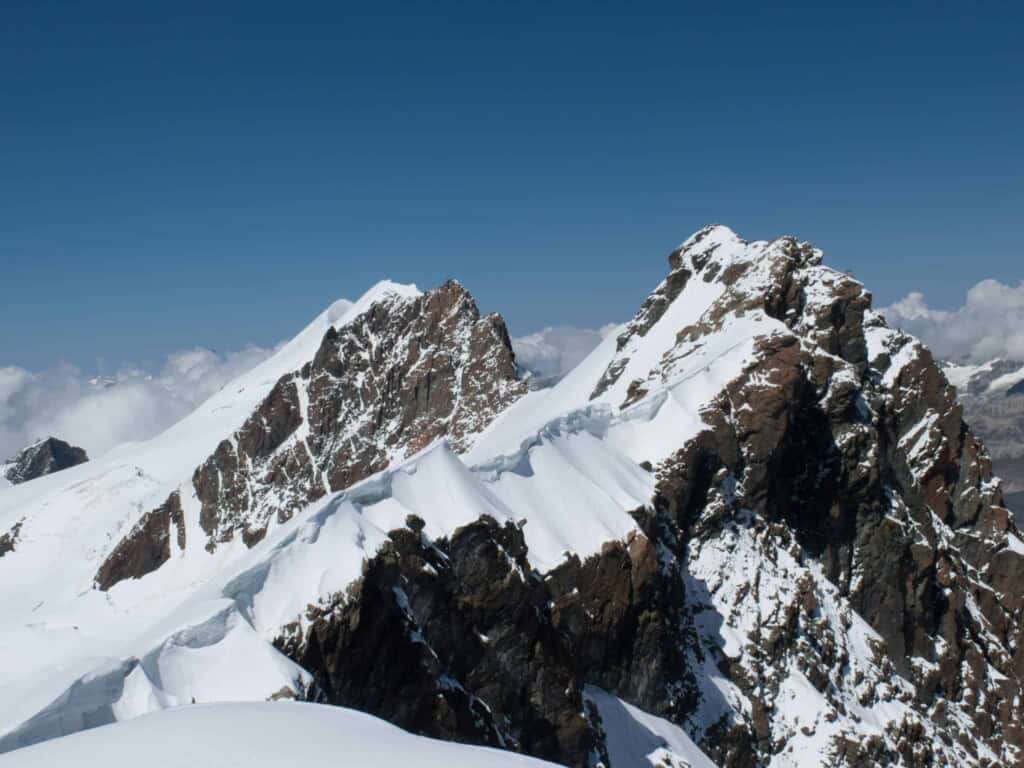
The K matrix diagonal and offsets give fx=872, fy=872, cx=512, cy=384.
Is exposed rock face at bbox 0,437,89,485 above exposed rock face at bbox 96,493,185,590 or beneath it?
above

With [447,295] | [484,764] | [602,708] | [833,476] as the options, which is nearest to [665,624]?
[602,708]

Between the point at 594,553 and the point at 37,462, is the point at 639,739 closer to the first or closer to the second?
the point at 594,553

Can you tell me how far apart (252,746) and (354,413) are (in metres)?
→ 97.7

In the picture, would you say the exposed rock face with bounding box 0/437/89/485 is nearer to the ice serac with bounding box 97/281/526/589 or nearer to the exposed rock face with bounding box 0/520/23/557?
the exposed rock face with bounding box 0/520/23/557

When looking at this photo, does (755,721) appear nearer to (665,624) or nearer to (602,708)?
(665,624)

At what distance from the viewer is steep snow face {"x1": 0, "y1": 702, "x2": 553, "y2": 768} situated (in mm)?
10969

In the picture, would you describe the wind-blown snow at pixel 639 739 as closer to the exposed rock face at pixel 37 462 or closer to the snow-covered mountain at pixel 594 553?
the snow-covered mountain at pixel 594 553

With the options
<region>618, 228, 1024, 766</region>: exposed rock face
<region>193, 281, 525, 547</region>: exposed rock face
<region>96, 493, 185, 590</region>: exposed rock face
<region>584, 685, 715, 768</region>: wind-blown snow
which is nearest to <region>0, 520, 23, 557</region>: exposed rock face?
<region>96, 493, 185, 590</region>: exposed rock face

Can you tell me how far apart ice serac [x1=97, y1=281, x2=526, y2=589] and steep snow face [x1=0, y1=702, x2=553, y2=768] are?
82493mm

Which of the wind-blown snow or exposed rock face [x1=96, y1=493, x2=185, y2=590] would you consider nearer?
the wind-blown snow

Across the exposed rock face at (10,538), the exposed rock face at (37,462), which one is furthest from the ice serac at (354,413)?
the exposed rock face at (37,462)

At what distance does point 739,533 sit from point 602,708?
1865cm

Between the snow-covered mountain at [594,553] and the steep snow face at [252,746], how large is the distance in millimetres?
1079

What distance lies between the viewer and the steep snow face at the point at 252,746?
36.0ft
